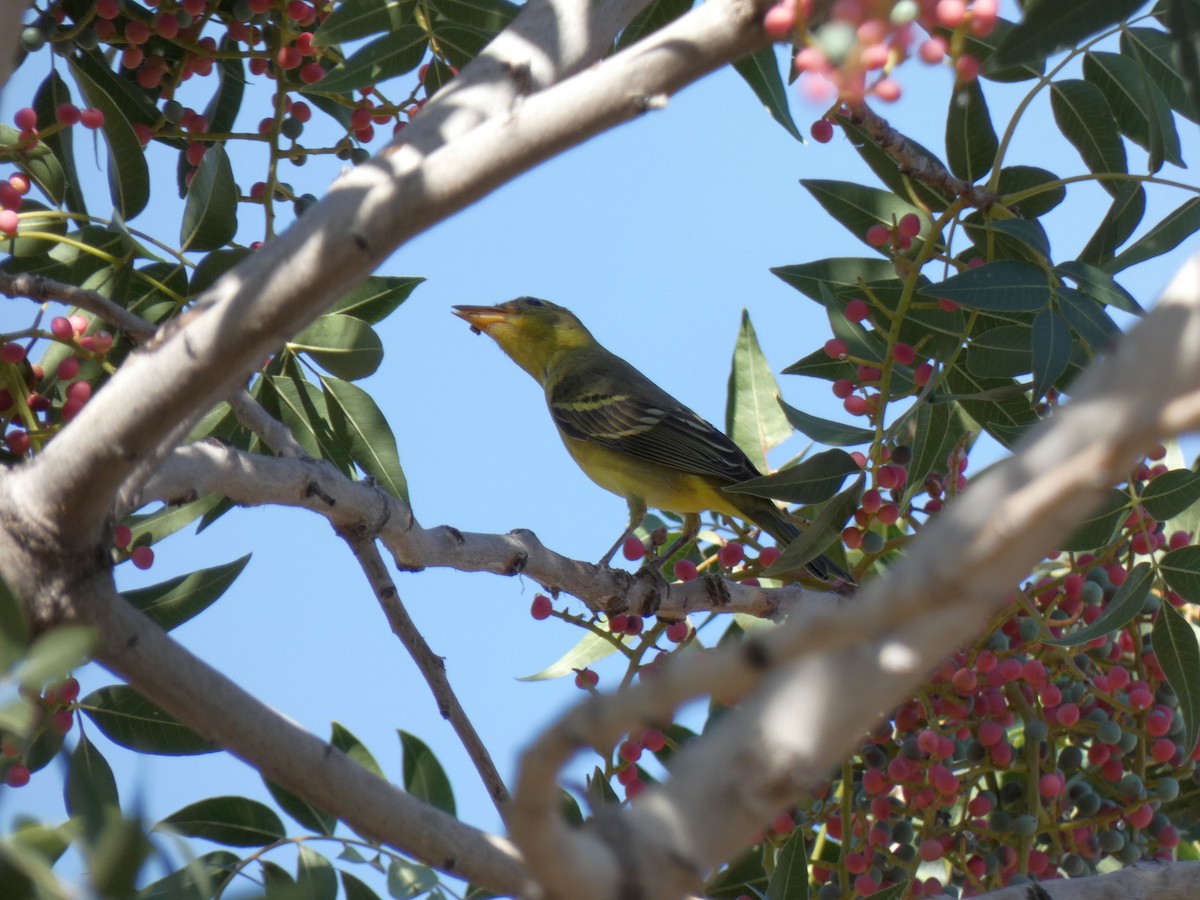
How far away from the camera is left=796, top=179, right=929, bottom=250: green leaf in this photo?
326 cm

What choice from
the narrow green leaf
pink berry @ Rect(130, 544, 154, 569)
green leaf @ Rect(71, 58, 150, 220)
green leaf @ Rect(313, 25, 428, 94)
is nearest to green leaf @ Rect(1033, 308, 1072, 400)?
the narrow green leaf

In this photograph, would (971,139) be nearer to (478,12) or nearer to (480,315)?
(478,12)

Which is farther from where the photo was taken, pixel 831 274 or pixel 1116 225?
pixel 831 274

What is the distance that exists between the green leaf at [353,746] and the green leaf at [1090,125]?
2040 millimetres

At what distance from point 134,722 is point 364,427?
90 cm

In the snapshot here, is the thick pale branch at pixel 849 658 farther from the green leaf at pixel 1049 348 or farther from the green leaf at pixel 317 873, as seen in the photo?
the green leaf at pixel 1049 348

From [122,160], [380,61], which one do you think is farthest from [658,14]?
[122,160]

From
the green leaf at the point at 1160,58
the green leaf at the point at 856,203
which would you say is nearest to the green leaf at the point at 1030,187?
the green leaf at the point at 856,203

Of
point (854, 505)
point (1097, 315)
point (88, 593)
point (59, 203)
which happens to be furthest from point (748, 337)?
point (88, 593)

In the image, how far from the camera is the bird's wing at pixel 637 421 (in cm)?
500

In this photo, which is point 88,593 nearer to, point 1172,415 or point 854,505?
point 1172,415

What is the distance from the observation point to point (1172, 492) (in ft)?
9.07

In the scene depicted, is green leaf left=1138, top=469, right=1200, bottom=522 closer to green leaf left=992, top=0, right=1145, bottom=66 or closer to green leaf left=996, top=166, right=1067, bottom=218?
green leaf left=996, top=166, right=1067, bottom=218

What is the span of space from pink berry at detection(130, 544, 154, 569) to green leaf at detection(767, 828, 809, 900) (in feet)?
4.86
